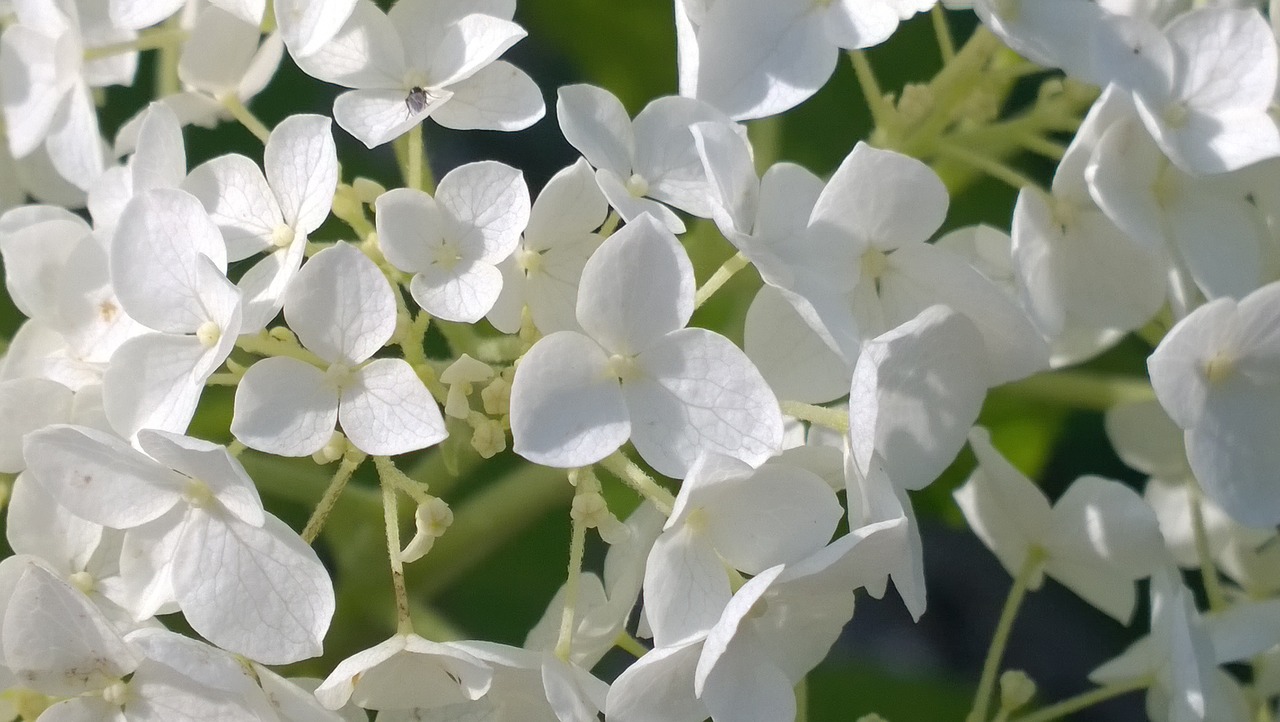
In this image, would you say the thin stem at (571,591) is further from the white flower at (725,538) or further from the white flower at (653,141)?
the white flower at (653,141)

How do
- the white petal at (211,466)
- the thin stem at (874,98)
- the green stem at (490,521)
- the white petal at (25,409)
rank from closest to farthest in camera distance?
the white petal at (211,466)
the white petal at (25,409)
the thin stem at (874,98)
the green stem at (490,521)

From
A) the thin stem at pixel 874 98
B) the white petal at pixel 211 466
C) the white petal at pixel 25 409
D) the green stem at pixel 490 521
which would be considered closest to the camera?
the white petal at pixel 211 466

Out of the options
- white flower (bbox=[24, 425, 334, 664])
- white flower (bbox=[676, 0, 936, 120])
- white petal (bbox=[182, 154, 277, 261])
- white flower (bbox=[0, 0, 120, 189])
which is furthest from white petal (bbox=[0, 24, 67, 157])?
white flower (bbox=[676, 0, 936, 120])

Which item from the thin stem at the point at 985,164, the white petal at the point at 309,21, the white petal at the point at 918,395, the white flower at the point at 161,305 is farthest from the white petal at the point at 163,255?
the thin stem at the point at 985,164

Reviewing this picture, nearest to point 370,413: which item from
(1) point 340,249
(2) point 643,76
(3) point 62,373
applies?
(1) point 340,249

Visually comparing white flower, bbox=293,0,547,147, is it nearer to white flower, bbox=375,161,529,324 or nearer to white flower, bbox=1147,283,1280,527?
white flower, bbox=375,161,529,324

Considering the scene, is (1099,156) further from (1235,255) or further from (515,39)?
(515,39)
